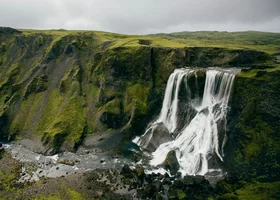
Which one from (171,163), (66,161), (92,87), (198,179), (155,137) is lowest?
(66,161)

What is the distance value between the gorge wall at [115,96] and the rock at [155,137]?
401 centimetres

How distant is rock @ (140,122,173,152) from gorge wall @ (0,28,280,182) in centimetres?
401

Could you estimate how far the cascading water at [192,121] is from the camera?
49.2 m

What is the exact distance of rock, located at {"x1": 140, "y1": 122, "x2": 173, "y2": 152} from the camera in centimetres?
5831

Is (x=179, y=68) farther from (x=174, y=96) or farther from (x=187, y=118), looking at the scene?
(x=187, y=118)

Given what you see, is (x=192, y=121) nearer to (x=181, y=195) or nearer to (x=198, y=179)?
(x=198, y=179)

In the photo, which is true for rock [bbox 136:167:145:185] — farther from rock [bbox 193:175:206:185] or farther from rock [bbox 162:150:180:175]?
rock [bbox 193:175:206:185]

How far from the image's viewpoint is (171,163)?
48.8 meters

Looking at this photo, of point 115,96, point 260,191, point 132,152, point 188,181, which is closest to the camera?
point 260,191

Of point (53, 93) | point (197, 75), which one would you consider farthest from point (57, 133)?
point (197, 75)

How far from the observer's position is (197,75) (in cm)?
5725

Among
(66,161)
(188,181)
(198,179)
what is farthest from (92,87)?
(198,179)

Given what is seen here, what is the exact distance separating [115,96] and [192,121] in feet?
90.2

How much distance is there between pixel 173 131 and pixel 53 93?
46485mm
